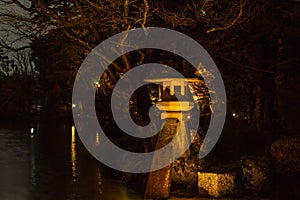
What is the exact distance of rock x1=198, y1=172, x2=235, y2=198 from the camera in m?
8.59

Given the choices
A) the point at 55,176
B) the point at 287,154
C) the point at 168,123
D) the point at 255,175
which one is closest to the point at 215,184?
Answer: the point at 255,175

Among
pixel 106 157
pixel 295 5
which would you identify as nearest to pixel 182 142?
pixel 106 157

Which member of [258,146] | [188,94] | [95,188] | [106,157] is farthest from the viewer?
[106,157]

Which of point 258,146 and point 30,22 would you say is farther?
point 258,146

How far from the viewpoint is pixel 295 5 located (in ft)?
42.3

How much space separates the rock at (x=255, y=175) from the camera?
29.8 feet

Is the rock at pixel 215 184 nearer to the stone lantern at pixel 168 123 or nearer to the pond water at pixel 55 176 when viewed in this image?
the stone lantern at pixel 168 123

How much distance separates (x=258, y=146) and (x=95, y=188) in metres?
5.43

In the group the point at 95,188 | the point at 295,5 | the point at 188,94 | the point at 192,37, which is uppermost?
the point at 295,5

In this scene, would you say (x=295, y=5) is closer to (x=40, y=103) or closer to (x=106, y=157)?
(x=106, y=157)

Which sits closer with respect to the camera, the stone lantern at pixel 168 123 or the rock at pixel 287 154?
the stone lantern at pixel 168 123

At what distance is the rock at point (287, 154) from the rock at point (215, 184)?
5.40 ft

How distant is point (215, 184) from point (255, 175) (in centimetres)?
111

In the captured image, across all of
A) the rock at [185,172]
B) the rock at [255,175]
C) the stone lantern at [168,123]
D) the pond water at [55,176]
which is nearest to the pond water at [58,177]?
the pond water at [55,176]
